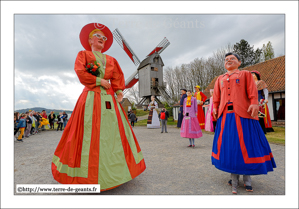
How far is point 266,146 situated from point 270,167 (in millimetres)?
298

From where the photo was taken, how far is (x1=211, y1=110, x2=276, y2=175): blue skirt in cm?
227

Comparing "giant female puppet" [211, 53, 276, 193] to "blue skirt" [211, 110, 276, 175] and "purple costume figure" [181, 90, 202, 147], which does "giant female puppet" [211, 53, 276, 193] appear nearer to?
"blue skirt" [211, 110, 276, 175]

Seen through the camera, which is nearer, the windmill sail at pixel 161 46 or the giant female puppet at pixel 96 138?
the giant female puppet at pixel 96 138

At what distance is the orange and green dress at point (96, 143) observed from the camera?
7.34ft

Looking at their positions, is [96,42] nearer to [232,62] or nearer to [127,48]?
[232,62]

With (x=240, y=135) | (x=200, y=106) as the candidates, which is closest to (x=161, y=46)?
(x=200, y=106)

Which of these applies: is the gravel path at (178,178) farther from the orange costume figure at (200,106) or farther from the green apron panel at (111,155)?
the orange costume figure at (200,106)

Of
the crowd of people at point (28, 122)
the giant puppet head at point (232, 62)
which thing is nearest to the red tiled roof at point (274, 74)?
the giant puppet head at point (232, 62)

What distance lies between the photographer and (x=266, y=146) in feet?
7.75

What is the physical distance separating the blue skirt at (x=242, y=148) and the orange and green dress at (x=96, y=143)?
1.27m

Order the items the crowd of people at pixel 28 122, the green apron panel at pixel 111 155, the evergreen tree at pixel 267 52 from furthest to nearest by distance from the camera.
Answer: the evergreen tree at pixel 267 52 < the crowd of people at pixel 28 122 < the green apron panel at pixel 111 155

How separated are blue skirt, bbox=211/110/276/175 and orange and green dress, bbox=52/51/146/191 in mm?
1272

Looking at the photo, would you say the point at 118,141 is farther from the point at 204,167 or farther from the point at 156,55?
the point at 156,55

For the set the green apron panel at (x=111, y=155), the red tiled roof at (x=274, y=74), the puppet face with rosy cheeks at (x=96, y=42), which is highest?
the red tiled roof at (x=274, y=74)
